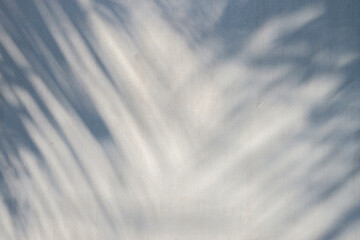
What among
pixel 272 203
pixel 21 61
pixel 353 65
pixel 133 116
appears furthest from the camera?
pixel 21 61

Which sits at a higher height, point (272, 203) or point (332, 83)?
point (332, 83)

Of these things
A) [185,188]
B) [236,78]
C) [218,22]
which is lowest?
[185,188]

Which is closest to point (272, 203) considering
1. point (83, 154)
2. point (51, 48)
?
point (83, 154)

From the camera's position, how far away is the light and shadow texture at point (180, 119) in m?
2.14

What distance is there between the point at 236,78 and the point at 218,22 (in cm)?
30

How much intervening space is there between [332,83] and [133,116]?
1053 millimetres

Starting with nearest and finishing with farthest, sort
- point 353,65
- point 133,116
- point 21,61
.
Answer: point 353,65, point 133,116, point 21,61

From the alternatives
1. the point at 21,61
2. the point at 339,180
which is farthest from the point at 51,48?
the point at 339,180

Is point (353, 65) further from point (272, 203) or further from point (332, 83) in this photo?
point (272, 203)

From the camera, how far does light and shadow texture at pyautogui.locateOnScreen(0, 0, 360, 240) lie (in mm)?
2143

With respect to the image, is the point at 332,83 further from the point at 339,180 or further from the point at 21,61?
the point at 21,61

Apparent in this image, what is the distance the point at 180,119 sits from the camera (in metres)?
2.34

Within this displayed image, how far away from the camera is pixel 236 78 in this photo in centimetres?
225

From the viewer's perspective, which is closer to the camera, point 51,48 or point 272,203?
point 272,203
